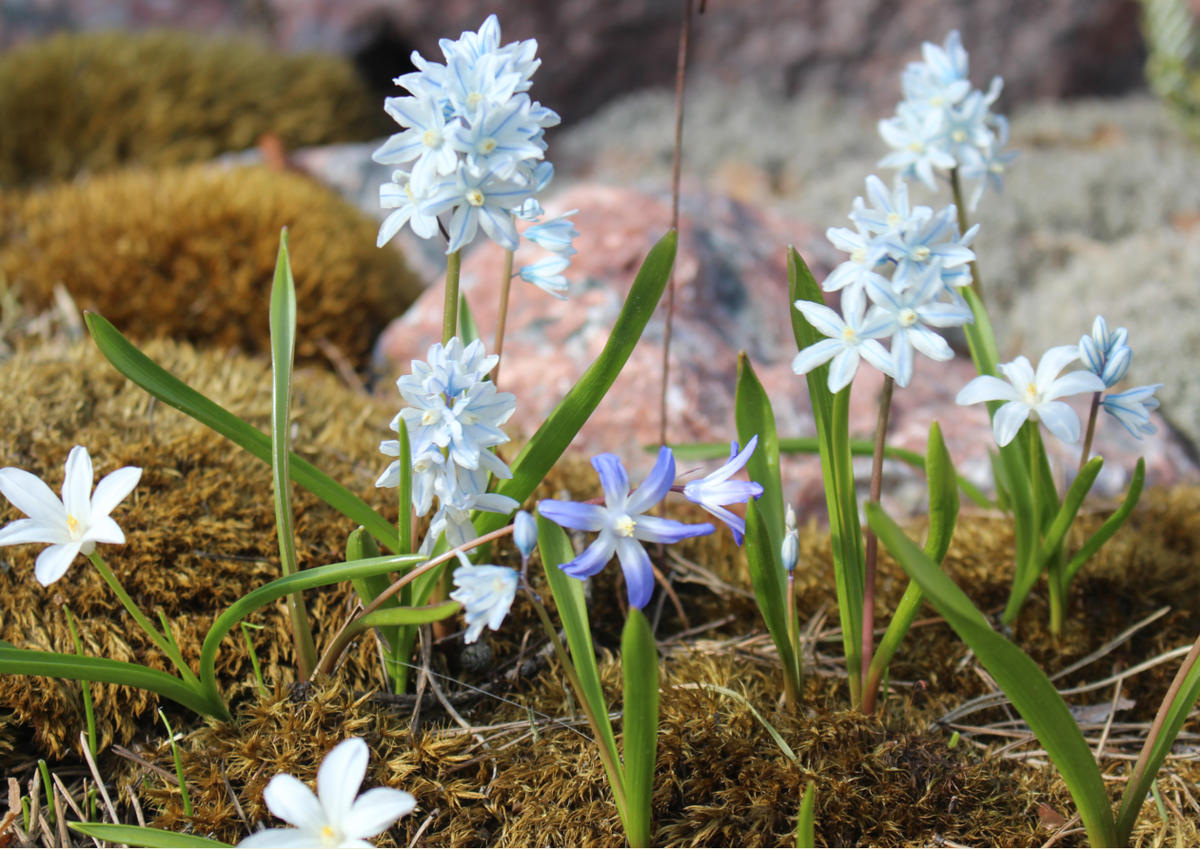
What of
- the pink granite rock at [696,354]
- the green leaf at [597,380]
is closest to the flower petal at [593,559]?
the green leaf at [597,380]

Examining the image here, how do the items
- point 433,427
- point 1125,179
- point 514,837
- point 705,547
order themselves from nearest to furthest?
1. point 433,427
2. point 514,837
3. point 705,547
4. point 1125,179

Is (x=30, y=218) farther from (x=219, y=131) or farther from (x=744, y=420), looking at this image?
(x=744, y=420)

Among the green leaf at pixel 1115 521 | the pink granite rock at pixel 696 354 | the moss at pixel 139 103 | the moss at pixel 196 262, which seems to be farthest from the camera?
the moss at pixel 139 103

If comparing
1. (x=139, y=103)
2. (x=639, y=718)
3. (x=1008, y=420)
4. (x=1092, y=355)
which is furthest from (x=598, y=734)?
(x=139, y=103)

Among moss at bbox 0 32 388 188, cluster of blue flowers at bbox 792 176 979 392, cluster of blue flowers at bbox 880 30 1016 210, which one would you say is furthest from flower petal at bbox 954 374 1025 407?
moss at bbox 0 32 388 188

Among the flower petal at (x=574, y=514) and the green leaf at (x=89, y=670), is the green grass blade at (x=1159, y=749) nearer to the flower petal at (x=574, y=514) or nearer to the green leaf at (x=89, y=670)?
the flower petal at (x=574, y=514)

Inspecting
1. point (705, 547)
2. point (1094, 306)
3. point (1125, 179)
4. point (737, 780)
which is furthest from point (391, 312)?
point (1125, 179)
